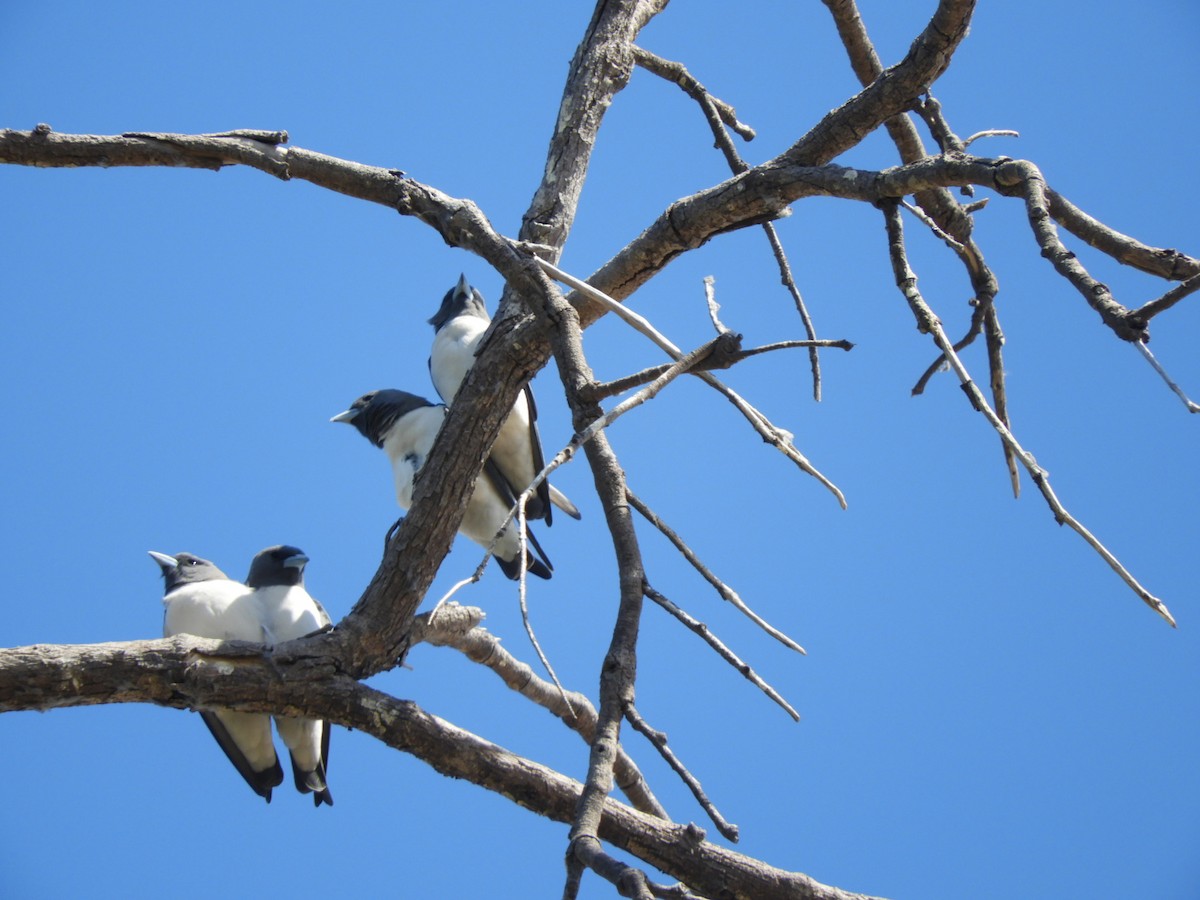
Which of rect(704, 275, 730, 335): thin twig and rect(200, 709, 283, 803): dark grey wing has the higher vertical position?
rect(704, 275, 730, 335): thin twig

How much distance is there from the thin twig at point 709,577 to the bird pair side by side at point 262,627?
6.31 feet

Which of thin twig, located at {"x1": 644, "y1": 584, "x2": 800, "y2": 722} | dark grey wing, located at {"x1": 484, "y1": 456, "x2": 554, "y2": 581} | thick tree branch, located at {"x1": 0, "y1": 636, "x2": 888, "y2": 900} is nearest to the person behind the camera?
thin twig, located at {"x1": 644, "y1": 584, "x2": 800, "y2": 722}

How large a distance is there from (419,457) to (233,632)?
3.71 ft

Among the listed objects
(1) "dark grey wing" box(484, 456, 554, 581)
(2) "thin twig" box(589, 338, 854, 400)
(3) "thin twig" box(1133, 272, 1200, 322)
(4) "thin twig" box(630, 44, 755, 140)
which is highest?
(4) "thin twig" box(630, 44, 755, 140)

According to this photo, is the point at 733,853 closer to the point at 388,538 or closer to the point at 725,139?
the point at 388,538

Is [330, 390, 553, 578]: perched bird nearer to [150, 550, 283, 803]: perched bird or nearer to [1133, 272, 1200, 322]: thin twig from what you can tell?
[150, 550, 283, 803]: perched bird

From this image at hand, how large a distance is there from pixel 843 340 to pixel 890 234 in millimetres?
248

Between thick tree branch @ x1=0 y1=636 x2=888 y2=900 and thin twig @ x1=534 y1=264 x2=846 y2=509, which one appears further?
thick tree branch @ x1=0 y1=636 x2=888 y2=900

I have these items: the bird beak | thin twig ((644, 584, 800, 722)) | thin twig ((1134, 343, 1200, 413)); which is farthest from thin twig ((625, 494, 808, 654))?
the bird beak

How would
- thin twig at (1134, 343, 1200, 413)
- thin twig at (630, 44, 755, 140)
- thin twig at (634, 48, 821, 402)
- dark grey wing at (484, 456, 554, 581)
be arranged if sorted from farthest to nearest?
1. dark grey wing at (484, 456, 554, 581)
2. thin twig at (630, 44, 755, 140)
3. thin twig at (634, 48, 821, 402)
4. thin twig at (1134, 343, 1200, 413)

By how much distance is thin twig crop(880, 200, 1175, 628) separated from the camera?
1415mm

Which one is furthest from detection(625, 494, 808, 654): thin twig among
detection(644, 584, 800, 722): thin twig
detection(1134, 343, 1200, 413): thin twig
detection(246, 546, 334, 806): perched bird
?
detection(246, 546, 334, 806): perched bird

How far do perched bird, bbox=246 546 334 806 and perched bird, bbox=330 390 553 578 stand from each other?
56 cm

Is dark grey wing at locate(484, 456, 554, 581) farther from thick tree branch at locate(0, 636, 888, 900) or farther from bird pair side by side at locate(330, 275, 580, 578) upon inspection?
thick tree branch at locate(0, 636, 888, 900)
